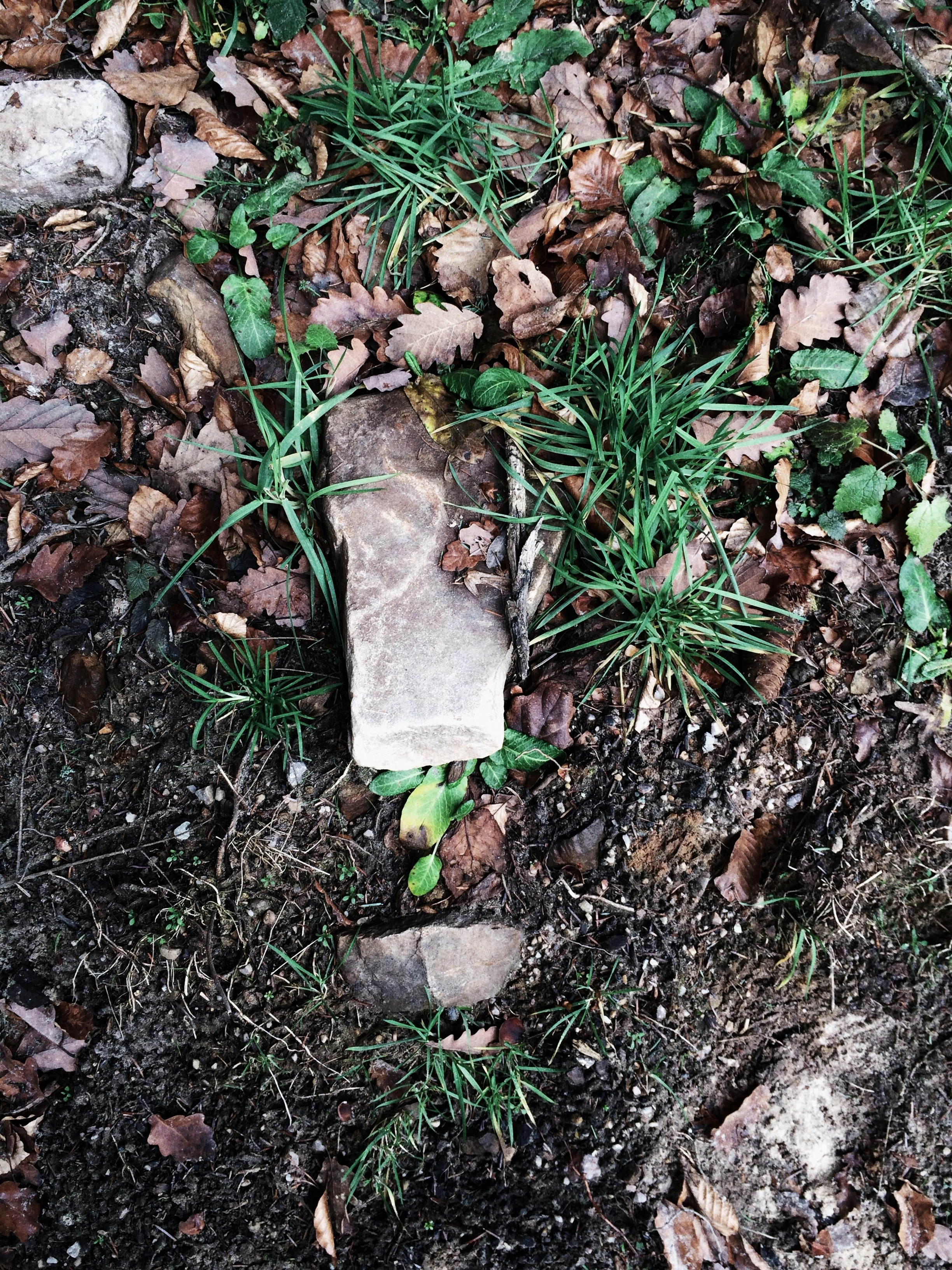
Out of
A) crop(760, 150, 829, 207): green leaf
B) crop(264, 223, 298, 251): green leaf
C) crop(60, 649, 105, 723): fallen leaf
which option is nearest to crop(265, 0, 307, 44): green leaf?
crop(264, 223, 298, 251): green leaf

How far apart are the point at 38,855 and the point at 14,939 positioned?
25cm

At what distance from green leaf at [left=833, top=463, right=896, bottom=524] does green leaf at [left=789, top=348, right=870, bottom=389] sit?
0.28 m

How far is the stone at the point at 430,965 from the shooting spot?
85.5 inches

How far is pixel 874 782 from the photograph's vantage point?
2.22 metres

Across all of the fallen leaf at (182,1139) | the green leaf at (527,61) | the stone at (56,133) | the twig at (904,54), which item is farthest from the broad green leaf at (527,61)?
the fallen leaf at (182,1139)

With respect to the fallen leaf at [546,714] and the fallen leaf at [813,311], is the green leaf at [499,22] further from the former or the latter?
the fallen leaf at [546,714]

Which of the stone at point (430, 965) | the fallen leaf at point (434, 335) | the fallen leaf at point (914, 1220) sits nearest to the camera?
the fallen leaf at point (914, 1220)

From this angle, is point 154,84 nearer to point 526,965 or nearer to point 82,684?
point 82,684

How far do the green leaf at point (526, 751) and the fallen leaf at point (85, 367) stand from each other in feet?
5.82

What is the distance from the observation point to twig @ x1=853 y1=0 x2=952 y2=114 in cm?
222

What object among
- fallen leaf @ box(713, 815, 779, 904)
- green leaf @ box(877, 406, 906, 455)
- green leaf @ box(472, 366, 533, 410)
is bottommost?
fallen leaf @ box(713, 815, 779, 904)

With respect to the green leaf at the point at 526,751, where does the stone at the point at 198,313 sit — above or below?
above

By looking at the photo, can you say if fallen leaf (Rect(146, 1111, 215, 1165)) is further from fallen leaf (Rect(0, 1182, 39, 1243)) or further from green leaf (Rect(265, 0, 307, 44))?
green leaf (Rect(265, 0, 307, 44))

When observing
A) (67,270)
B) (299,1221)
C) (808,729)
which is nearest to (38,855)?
(299,1221)
